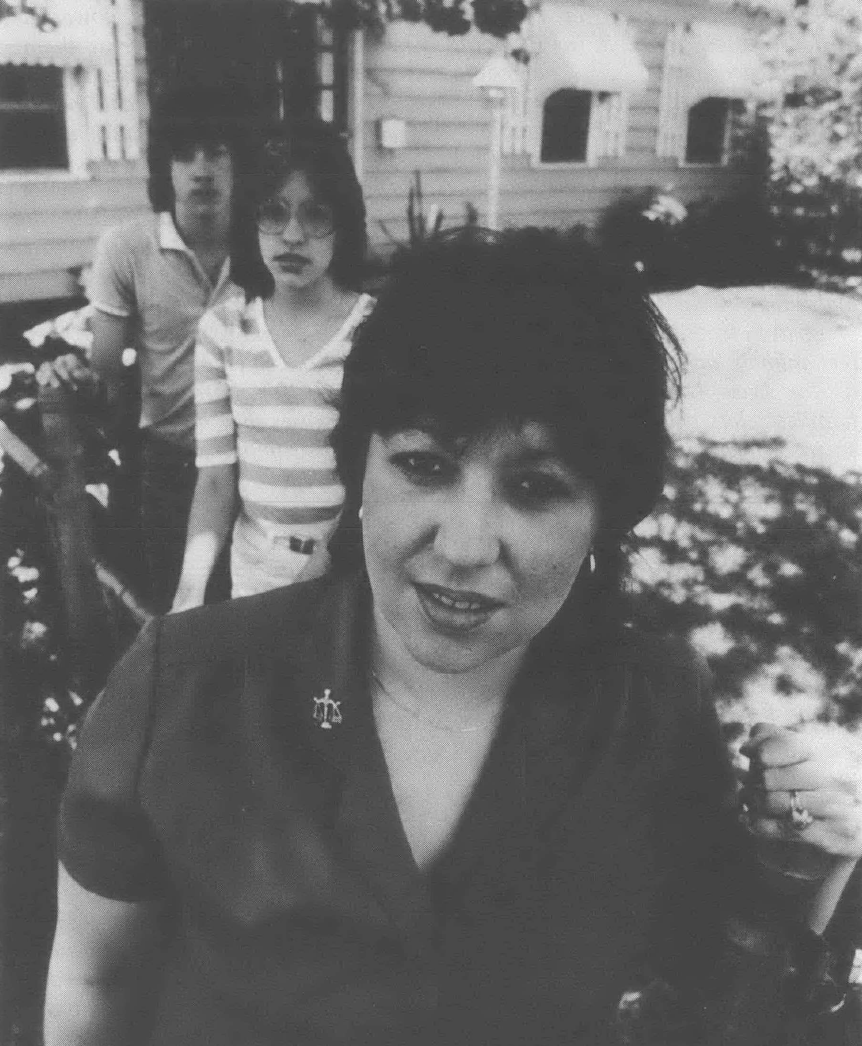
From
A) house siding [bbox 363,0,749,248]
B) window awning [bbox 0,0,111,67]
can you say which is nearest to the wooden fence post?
window awning [bbox 0,0,111,67]

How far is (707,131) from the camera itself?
519 inches

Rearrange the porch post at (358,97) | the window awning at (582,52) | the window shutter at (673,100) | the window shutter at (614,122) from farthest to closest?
1. the window shutter at (673,100)
2. the window shutter at (614,122)
3. the window awning at (582,52)
4. the porch post at (358,97)

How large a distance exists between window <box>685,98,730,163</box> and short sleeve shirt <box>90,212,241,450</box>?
37.8 ft

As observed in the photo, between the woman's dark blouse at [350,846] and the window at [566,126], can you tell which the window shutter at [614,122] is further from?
the woman's dark blouse at [350,846]

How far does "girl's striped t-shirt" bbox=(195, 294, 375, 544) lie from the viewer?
2055mm

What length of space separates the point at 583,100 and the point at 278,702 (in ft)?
37.0

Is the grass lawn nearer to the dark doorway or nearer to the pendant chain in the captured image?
the pendant chain

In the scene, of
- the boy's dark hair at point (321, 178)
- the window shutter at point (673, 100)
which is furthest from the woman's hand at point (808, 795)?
the window shutter at point (673, 100)

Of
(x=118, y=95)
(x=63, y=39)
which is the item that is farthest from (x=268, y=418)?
(x=118, y=95)

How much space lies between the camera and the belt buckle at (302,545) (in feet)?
6.97

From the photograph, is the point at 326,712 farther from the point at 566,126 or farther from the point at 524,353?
the point at 566,126

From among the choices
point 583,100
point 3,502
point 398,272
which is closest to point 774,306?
point 583,100

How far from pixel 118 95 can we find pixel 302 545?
5988 mm

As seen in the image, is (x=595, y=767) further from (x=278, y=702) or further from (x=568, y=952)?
(x=278, y=702)
